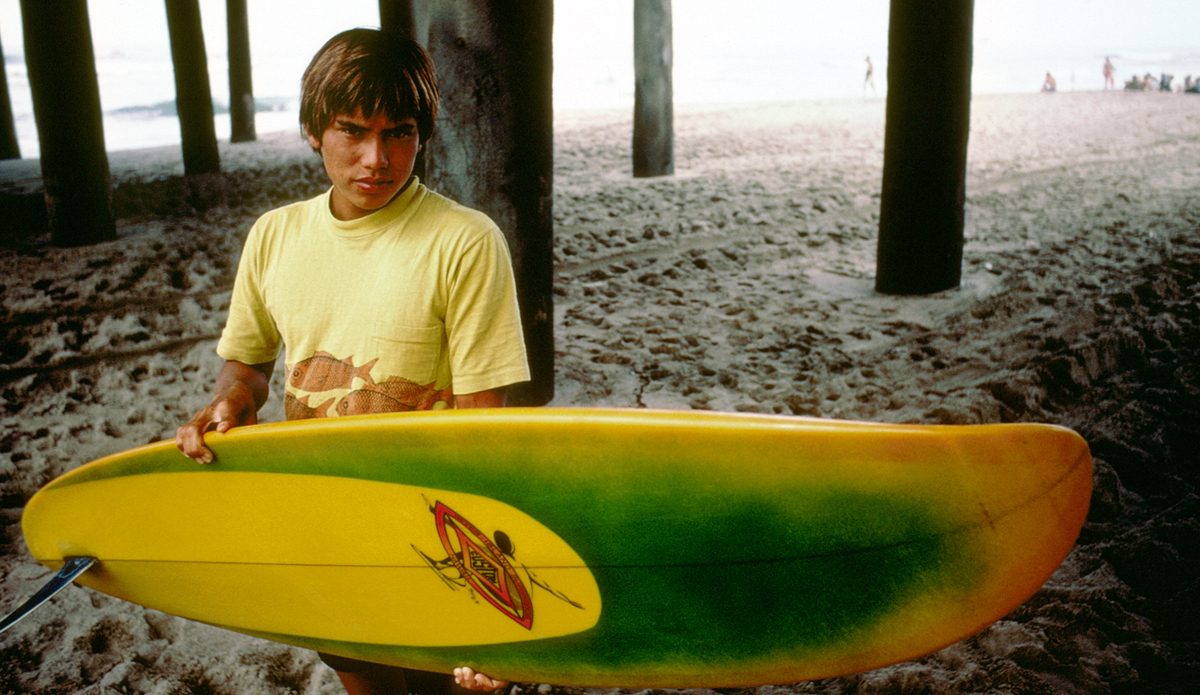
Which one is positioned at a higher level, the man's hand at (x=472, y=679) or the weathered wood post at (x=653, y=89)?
the weathered wood post at (x=653, y=89)

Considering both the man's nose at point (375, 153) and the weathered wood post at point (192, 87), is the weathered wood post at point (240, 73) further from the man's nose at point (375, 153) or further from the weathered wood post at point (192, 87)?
the man's nose at point (375, 153)

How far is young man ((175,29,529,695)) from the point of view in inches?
45.6

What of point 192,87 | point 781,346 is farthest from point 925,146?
point 192,87

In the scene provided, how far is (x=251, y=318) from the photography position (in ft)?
4.38

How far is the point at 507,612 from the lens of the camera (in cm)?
137

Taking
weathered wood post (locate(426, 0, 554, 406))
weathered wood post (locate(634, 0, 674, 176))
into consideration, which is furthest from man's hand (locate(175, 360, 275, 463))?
weathered wood post (locate(634, 0, 674, 176))

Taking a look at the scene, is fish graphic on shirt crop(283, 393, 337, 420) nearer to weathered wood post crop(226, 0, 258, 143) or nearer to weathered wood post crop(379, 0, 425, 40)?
weathered wood post crop(379, 0, 425, 40)

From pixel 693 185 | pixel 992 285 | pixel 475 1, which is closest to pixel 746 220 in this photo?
pixel 693 185

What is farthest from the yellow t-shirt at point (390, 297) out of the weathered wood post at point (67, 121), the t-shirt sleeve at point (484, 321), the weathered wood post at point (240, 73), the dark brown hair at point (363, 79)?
the weathered wood post at point (240, 73)

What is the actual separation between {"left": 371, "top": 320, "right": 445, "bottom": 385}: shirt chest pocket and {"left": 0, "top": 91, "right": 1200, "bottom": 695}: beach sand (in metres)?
1.00

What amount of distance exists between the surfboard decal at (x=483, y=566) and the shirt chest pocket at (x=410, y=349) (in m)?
0.23

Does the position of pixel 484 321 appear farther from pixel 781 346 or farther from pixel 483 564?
pixel 781 346

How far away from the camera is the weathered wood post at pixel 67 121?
501 cm

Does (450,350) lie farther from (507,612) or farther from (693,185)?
(693,185)
